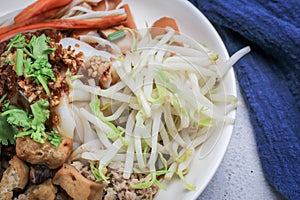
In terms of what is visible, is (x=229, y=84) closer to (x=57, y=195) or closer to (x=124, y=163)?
(x=124, y=163)

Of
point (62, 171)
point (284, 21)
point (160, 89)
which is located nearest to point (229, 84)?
point (160, 89)

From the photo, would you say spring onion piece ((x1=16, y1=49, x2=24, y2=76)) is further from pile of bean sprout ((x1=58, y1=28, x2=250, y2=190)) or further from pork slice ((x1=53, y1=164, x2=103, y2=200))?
pork slice ((x1=53, y1=164, x2=103, y2=200))

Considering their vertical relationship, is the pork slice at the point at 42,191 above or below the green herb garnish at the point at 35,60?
below

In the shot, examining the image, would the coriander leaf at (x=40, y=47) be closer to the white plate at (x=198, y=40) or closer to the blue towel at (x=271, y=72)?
the white plate at (x=198, y=40)

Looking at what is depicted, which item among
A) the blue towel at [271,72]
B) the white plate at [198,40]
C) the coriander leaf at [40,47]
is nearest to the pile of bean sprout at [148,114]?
the white plate at [198,40]

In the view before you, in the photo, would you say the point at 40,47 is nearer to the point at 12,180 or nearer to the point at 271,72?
the point at 12,180

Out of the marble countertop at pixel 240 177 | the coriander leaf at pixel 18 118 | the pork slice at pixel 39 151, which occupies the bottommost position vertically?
the marble countertop at pixel 240 177
